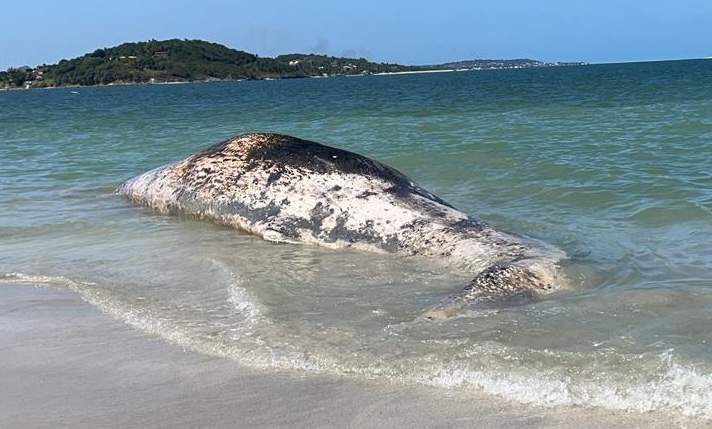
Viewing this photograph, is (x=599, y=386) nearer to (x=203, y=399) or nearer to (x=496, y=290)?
(x=496, y=290)

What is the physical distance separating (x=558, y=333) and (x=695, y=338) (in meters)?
0.64

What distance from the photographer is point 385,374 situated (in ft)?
12.1

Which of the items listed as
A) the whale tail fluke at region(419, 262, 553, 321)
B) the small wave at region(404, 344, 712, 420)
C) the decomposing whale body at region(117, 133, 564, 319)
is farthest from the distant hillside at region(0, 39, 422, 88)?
the small wave at region(404, 344, 712, 420)

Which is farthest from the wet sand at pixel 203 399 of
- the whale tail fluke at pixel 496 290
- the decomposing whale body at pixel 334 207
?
the decomposing whale body at pixel 334 207

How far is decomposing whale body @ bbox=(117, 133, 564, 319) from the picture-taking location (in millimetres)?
5738

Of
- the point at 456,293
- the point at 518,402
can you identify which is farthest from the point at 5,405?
the point at 456,293

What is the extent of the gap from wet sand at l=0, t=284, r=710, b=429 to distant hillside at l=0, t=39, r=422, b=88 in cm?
12689

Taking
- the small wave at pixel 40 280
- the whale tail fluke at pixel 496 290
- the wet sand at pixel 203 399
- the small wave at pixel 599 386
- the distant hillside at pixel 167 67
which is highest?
the distant hillside at pixel 167 67

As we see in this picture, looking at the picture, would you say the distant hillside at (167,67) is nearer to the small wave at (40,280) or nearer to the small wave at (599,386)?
the small wave at (40,280)

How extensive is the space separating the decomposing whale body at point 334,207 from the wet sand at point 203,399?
166 cm

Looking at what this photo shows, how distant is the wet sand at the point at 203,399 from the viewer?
10.4ft

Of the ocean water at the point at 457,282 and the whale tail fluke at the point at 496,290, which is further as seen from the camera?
the whale tail fluke at the point at 496,290

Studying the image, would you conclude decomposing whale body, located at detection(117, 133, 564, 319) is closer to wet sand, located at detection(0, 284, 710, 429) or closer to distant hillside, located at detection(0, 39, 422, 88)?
wet sand, located at detection(0, 284, 710, 429)

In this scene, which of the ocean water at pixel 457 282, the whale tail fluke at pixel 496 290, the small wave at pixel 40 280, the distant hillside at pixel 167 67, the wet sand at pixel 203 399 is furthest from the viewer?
the distant hillside at pixel 167 67
